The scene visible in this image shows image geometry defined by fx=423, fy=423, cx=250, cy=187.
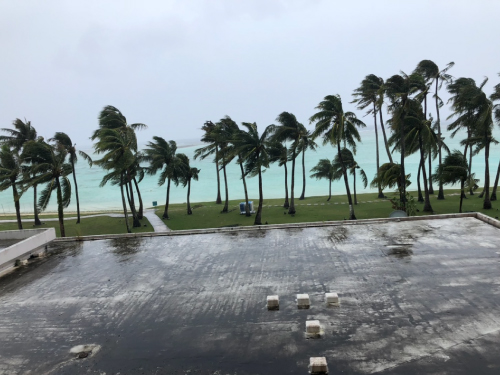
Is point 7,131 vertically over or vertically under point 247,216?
over

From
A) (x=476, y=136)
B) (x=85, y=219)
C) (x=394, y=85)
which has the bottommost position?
(x=85, y=219)

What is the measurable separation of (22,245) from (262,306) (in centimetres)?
1305

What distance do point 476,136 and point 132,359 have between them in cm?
3587

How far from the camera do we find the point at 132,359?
11242mm

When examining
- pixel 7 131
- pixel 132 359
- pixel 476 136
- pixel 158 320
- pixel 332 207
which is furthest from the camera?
pixel 332 207

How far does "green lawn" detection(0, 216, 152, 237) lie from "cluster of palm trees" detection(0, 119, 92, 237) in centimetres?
149

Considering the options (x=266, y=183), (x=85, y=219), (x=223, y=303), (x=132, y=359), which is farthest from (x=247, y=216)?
(x=266, y=183)

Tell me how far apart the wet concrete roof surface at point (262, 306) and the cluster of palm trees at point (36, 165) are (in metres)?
8.43

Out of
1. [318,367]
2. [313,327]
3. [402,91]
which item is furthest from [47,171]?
[402,91]

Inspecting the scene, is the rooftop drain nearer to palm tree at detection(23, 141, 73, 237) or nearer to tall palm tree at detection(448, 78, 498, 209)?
palm tree at detection(23, 141, 73, 237)

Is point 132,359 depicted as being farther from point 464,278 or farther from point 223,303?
point 464,278

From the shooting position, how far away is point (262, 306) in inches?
551

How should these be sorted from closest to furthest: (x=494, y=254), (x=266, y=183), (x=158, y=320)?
1. (x=158, y=320)
2. (x=494, y=254)
3. (x=266, y=183)

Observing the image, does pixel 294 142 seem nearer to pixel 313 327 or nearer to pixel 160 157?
pixel 160 157
